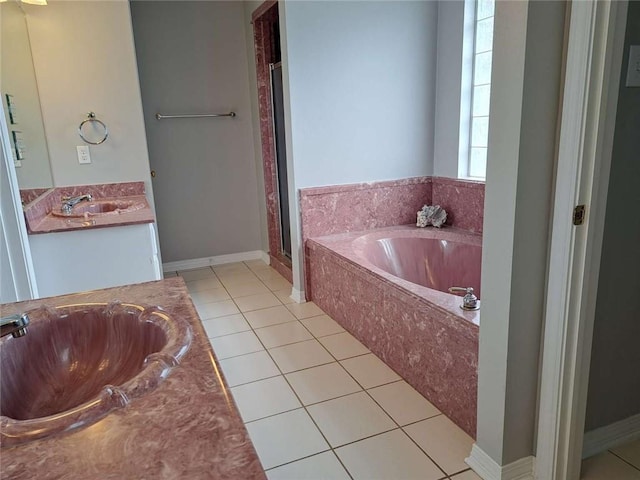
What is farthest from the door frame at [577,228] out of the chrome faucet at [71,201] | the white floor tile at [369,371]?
the chrome faucet at [71,201]

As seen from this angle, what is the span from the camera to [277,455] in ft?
5.68

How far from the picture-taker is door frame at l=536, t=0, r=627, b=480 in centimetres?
122

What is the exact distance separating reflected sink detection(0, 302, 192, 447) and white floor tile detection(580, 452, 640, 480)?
1.49 m

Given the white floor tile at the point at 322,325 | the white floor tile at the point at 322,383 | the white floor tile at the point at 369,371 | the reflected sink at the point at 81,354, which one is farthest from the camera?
the white floor tile at the point at 322,325

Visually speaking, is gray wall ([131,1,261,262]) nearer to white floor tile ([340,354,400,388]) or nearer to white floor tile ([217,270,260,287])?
white floor tile ([217,270,260,287])

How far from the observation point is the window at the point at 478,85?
292 cm

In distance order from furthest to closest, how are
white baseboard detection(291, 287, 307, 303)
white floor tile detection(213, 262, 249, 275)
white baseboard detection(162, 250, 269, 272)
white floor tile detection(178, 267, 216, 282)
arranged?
white baseboard detection(162, 250, 269, 272) < white floor tile detection(213, 262, 249, 275) < white floor tile detection(178, 267, 216, 282) < white baseboard detection(291, 287, 307, 303)

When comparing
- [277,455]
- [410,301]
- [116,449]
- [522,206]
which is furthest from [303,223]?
[116,449]

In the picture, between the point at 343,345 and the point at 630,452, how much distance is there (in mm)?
1382

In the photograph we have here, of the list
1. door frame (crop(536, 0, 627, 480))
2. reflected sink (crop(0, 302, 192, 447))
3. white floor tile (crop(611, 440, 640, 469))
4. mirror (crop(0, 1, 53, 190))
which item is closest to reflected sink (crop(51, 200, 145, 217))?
mirror (crop(0, 1, 53, 190))

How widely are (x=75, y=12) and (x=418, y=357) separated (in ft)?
10.1

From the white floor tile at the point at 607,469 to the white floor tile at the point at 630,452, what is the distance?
0.02 metres

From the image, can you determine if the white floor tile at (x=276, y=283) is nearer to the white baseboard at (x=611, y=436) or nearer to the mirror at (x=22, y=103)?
the mirror at (x=22, y=103)

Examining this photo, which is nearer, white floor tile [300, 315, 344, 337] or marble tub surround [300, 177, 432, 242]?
white floor tile [300, 315, 344, 337]
